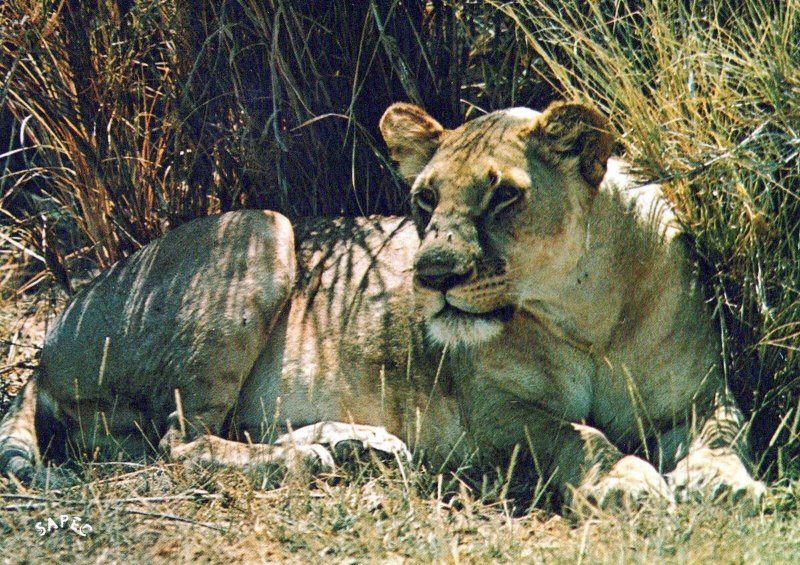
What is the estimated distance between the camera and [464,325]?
3994mm

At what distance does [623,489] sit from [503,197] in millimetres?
990

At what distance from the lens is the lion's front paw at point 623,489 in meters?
3.65

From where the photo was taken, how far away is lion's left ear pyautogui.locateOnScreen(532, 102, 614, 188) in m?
4.03

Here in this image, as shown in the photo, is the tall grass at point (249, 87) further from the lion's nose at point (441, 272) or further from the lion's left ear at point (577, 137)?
the lion's nose at point (441, 272)

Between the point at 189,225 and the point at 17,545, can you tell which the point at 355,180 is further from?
the point at 17,545

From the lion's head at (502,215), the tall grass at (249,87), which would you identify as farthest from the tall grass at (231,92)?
the lion's head at (502,215)

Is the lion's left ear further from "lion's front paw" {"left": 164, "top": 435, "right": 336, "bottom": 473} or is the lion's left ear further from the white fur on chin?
"lion's front paw" {"left": 164, "top": 435, "right": 336, "bottom": 473}

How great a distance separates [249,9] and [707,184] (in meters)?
2.07

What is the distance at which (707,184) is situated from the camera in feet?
14.0

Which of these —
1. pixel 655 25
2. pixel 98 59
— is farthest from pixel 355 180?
pixel 655 25

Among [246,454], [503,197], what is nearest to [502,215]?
[503,197]

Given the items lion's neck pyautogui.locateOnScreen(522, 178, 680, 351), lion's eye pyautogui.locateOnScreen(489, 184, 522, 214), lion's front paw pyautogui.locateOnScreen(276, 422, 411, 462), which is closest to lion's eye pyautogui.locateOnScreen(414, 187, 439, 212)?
lion's eye pyautogui.locateOnScreen(489, 184, 522, 214)

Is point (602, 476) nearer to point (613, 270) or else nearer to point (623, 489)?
point (623, 489)

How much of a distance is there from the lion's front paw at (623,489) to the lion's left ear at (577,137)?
36.9 inches
